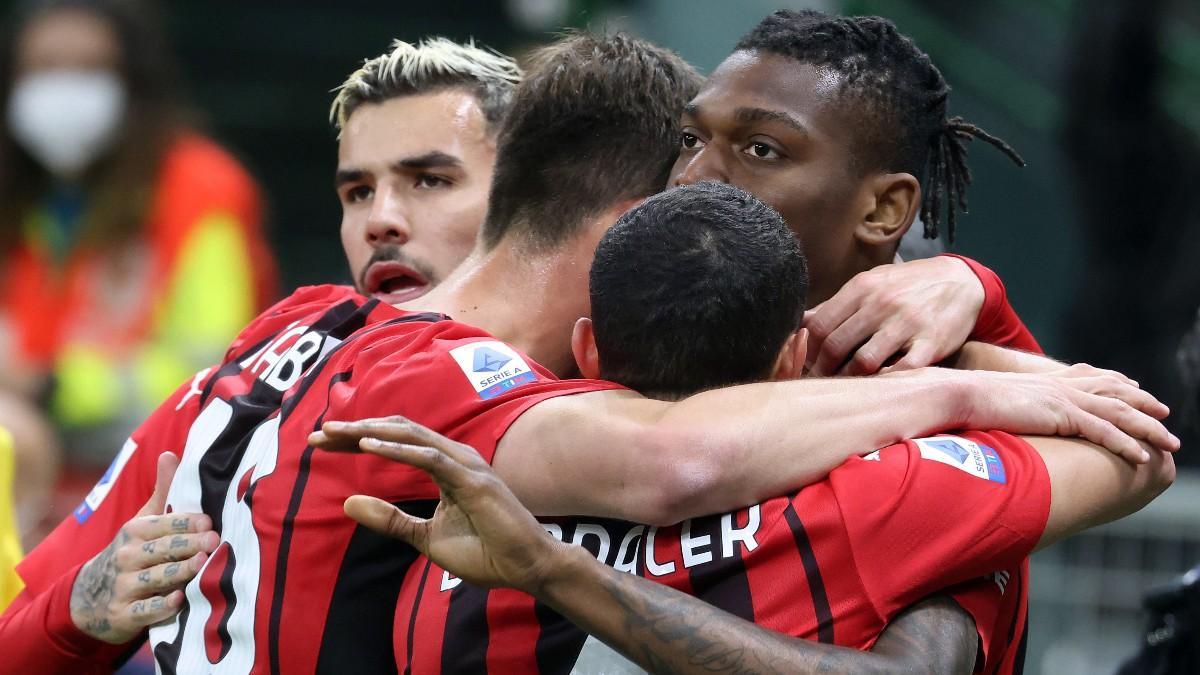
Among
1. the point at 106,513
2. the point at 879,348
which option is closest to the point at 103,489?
the point at 106,513

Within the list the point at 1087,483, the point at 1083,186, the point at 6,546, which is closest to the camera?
the point at 1087,483

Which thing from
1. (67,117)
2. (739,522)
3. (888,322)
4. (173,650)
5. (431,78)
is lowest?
(173,650)

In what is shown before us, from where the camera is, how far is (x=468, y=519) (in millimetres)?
2318

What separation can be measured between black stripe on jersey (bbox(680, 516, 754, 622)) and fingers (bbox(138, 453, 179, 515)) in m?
1.16

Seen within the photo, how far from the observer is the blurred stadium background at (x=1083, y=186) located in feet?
19.3

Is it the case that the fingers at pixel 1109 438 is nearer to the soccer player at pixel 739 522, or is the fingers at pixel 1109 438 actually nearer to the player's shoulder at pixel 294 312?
the soccer player at pixel 739 522

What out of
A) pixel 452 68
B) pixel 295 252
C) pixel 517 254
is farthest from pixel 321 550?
pixel 295 252

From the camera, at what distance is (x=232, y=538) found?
9.43 feet

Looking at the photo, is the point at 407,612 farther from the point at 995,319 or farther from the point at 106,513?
the point at 995,319

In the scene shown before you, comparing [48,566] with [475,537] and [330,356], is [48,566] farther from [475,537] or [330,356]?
[475,537]

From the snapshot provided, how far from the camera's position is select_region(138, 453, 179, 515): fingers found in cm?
314

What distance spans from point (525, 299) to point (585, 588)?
2.95 feet

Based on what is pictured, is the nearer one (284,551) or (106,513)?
(284,551)

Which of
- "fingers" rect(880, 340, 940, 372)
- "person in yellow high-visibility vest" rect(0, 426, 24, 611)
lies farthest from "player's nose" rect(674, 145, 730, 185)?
"person in yellow high-visibility vest" rect(0, 426, 24, 611)
